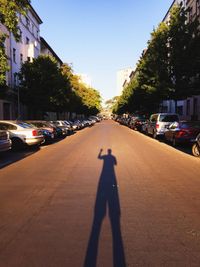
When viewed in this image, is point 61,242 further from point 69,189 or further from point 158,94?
point 158,94

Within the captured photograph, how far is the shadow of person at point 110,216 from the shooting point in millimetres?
3879

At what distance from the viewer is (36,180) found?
28.2ft

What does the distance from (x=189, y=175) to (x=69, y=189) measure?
3.62 metres

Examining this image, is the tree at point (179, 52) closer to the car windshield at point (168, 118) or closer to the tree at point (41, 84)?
the car windshield at point (168, 118)

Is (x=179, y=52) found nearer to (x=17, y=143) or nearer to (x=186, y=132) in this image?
(x=186, y=132)

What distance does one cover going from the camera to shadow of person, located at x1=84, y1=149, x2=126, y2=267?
3.88 meters

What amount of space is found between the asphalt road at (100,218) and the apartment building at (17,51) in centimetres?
2511

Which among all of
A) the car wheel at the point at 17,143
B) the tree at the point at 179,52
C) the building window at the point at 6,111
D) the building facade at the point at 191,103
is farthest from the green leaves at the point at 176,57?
the car wheel at the point at 17,143

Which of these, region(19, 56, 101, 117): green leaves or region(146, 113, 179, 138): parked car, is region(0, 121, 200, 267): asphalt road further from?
region(19, 56, 101, 117): green leaves

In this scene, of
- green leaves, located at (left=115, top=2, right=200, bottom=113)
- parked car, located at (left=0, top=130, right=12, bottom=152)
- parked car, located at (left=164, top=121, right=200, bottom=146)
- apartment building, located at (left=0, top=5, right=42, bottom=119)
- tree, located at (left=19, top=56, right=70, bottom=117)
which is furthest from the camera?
tree, located at (left=19, top=56, right=70, bottom=117)

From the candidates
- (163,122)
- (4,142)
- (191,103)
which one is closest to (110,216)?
(4,142)

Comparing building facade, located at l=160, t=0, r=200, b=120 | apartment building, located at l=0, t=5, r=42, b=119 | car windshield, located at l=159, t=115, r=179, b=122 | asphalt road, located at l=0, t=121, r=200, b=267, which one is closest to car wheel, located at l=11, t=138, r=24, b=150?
asphalt road, located at l=0, t=121, r=200, b=267

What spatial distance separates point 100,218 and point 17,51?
3645 centimetres

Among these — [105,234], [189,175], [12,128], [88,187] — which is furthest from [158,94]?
[105,234]
